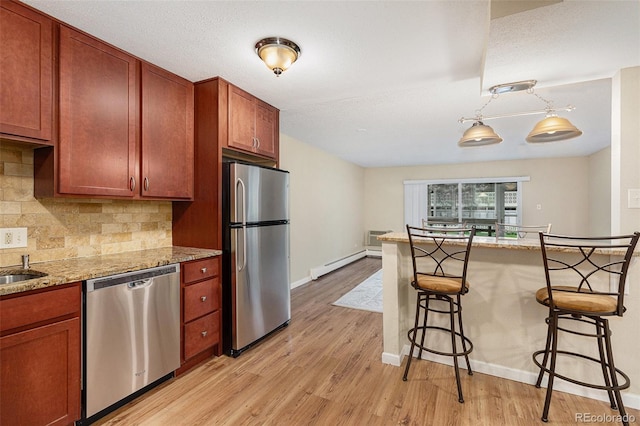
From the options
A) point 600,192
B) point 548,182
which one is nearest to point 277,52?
point 600,192

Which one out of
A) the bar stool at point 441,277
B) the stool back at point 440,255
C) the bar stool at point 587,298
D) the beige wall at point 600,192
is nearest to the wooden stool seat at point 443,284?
the bar stool at point 441,277

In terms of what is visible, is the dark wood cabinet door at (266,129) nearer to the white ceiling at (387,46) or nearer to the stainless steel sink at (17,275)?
the white ceiling at (387,46)

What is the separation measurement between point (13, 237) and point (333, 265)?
476 centimetres

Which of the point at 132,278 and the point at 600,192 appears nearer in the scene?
the point at 132,278

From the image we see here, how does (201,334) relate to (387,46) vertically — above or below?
below

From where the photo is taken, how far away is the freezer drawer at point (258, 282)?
8.59 ft

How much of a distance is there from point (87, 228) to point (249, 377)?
5.41 feet

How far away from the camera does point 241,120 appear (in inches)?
111

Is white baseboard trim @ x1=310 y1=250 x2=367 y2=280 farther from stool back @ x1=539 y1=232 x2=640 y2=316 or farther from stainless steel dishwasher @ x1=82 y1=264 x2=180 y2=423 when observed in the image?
stool back @ x1=539 y1=232 x2=640 y2=316

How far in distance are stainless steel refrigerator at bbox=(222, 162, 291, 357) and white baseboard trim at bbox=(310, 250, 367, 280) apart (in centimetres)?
220

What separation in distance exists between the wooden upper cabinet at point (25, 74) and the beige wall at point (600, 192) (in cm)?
726

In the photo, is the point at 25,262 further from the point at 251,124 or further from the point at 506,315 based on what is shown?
the point at 506,315

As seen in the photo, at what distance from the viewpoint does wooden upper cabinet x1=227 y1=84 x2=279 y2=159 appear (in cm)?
273

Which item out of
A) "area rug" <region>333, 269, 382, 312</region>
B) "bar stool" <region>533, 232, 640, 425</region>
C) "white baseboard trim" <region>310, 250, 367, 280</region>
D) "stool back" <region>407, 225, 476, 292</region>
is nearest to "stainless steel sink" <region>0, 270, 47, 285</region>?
"stool back" <region>407, 225, 476, 292</region>
